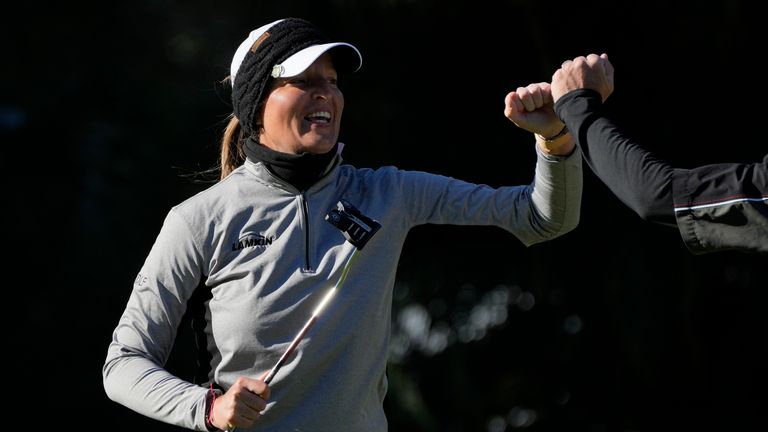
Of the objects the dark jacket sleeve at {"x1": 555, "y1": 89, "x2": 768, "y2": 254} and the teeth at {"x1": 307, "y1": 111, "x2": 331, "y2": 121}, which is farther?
the teeth at {"x1": 307, "y1": 111, "x2": 331, "y2": 121}

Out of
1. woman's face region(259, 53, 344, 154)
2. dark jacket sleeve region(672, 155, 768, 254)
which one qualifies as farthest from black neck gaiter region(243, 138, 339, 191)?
dark jacket sleeve region(672, 155, 768, 254)

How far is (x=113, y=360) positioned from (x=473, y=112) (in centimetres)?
381

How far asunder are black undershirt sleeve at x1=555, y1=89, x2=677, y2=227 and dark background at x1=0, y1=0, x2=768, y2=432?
3.08 metres

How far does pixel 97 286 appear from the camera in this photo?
7.33m

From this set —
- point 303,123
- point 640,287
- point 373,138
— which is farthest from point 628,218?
point 303,123

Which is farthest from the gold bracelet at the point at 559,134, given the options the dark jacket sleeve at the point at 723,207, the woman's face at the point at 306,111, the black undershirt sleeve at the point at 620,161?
the woman's face at the point at 306,111

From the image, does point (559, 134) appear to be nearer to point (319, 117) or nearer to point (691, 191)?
point (691, 191)

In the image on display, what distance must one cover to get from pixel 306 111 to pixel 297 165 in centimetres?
16

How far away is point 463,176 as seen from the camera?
6.23 m

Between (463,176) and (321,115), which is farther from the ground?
(321,115)

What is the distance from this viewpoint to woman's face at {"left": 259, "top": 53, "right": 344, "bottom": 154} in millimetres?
2865

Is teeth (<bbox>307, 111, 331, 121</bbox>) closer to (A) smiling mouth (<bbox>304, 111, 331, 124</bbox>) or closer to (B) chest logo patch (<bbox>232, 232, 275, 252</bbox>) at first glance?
(A) smiling mouth (<bbox>304, 111, 331, 124</bbox>)

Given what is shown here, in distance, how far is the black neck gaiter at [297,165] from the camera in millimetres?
2797

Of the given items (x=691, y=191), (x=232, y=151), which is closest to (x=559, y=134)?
(x=691, y=191)
